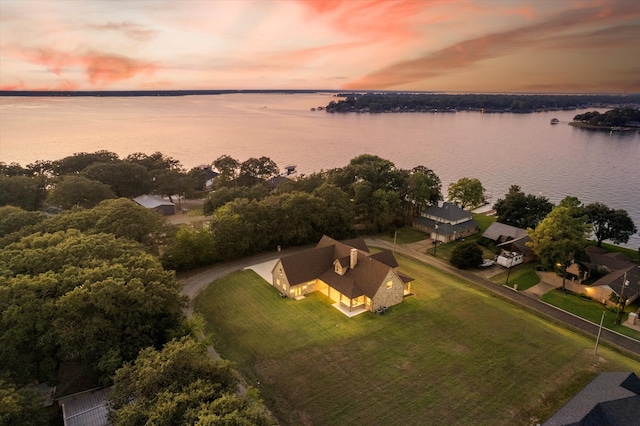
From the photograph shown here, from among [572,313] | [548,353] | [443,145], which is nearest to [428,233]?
[572,313]

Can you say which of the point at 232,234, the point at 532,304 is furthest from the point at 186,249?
the point at 532,304

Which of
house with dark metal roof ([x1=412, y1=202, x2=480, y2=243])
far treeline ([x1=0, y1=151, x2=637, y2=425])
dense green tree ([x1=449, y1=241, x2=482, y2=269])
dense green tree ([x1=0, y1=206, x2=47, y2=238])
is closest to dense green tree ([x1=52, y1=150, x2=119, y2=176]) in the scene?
far treeline ([x1=0, y1=151, x2=637, y2=425])

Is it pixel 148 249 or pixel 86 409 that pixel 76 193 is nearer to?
pixel 148 249

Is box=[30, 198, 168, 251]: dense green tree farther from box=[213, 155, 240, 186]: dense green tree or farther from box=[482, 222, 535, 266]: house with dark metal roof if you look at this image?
box=[482, 222, 535, 266]: house with dark metal roof

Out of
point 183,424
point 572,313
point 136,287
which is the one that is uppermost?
point 136,287

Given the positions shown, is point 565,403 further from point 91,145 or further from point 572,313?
point 91,145

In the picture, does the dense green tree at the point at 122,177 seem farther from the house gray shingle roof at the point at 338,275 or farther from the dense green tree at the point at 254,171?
the house gray shingle roof at the point at 338,275

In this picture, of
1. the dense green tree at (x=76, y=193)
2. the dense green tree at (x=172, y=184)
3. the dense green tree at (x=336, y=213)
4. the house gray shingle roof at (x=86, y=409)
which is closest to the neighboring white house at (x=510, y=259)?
the dense green tree at (x=336, y=213)
